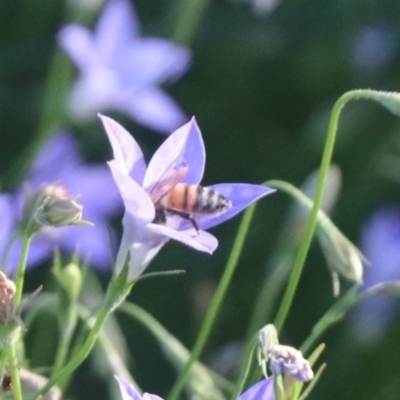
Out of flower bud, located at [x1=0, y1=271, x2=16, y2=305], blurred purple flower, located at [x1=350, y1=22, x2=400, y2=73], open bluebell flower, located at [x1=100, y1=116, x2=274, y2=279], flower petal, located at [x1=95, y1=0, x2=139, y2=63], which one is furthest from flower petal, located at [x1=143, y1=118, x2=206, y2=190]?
blurred purple flower, located at [x1=350, y1=22, x2=400, y2=73]

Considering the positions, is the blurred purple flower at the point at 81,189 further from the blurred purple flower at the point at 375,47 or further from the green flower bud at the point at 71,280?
the blurred purple flower at the point at 375,47

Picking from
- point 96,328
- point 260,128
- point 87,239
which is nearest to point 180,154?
point 96,328

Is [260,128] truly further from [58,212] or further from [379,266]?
[58,212]

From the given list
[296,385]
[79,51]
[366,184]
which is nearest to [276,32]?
[366,184]

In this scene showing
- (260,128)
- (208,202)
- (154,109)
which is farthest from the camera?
(260,128)

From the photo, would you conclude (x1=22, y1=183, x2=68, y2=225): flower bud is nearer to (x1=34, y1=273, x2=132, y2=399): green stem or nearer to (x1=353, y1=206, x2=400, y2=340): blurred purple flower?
(x1=34, y1=273, x2=132, y2=399): green stem

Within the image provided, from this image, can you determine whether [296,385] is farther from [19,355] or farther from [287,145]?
[287,145]
